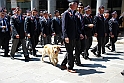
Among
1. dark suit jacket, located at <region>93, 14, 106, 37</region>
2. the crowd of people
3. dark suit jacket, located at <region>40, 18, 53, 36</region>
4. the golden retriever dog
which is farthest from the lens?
dark suit jacket, located at <region>40, 18, 53, 36</region>

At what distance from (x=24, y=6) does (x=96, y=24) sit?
21.3 m

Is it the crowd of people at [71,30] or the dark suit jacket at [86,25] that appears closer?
the crowd of people at [71,30]

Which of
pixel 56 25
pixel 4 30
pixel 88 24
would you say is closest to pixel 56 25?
pixel 56 25

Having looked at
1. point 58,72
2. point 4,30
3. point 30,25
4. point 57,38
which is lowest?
point 58,72

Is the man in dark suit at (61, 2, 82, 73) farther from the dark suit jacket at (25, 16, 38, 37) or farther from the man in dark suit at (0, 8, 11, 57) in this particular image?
the man in dark suit at (0, 8, 11, 57)

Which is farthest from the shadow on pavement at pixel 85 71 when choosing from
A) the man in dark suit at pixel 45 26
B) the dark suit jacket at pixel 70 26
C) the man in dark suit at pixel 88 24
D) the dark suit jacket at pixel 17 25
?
the man in dark suit at pixel 45 26

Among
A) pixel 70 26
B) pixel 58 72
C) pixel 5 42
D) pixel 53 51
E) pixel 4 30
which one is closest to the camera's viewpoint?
pixel 70 26

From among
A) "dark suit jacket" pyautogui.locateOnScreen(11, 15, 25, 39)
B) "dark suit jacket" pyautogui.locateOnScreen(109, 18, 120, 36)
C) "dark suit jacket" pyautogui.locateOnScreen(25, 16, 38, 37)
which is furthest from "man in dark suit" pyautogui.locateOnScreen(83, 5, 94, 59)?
"dark suit jacket" pyautogui.locateOnScreen(11, 15, 25, 39)

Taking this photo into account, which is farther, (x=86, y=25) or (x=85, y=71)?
(x=86, y=25)

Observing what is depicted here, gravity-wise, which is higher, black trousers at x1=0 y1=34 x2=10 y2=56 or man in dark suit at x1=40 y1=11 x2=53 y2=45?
man in dark suit at x1=40 y1=11 x2=53 y2=45

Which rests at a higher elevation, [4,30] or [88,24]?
[88,24]

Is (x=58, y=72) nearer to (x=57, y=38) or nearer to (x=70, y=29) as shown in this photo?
(x=70, y=29)

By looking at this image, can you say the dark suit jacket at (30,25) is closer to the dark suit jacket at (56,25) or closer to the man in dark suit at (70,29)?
the dark suit jacket at (56,25)

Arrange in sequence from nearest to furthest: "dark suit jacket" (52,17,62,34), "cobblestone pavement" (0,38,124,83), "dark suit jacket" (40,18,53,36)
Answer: "cobblestone pavement" (0,38,124,83), "dark suit jacket" (40,18,53,36), "dark suit jacket" (52,17,62,34)
